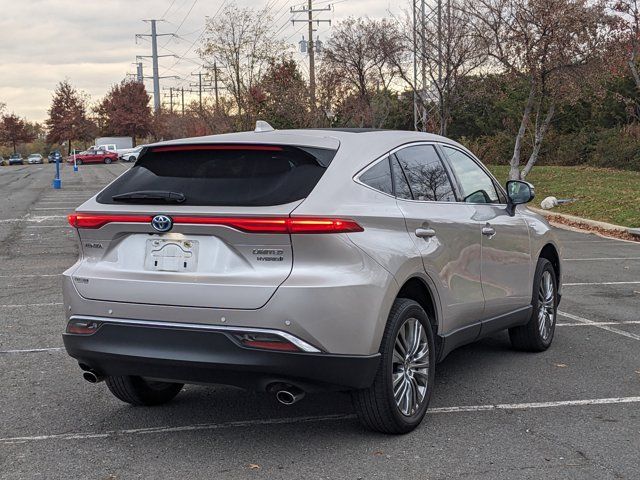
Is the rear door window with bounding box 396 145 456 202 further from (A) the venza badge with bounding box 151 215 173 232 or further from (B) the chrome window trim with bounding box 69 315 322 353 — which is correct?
(A) the venza badge with bounding box 151 215 173 232

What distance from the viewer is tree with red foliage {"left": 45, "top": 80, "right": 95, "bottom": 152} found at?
322 feet

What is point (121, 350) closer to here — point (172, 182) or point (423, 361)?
point (172, 182)

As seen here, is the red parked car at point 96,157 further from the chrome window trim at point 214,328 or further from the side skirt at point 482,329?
the chrome window trim at point 214,328

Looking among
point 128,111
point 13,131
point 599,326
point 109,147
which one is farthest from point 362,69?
point 13,131

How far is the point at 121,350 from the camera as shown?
13.8 ft

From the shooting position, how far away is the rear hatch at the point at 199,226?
401 cm

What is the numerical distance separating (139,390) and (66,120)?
324 feet

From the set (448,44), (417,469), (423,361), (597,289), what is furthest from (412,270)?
(448,44)

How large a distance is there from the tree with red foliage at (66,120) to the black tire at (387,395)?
3891 inches

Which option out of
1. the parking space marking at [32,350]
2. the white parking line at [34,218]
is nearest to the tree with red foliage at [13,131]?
the white parking line at [34,218]

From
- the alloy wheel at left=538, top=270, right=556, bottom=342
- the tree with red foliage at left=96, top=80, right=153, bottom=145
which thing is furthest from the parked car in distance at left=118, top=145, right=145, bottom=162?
the alloy wheel at left=538, top=270, right=556, bottom=342

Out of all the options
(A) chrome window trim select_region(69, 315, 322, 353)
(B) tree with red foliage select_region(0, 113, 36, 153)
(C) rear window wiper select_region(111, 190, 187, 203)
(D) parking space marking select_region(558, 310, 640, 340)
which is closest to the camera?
(A) chrome window trim select_region(69, 315, 322, 353)

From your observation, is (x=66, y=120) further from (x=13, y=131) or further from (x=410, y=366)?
(x=410, y=366)

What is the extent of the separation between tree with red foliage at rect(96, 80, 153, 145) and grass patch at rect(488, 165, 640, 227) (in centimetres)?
7055
